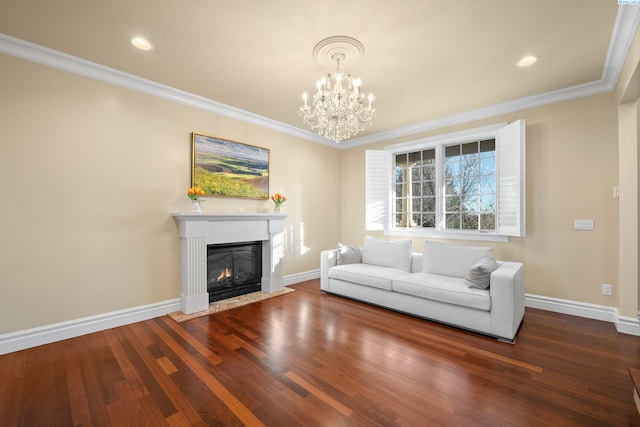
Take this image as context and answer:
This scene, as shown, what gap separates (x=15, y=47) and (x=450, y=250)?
5070 millimetres

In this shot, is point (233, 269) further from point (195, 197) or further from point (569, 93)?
point (569, 93)

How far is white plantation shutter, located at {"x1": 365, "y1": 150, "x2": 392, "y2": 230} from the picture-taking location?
5207 millimetres

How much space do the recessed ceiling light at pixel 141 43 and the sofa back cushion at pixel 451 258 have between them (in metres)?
3.91

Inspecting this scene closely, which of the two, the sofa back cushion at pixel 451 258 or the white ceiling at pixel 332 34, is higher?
the white ceiling at pixel 332 34

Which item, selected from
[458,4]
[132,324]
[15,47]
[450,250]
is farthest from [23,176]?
[450,250]

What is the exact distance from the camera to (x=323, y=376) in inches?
85.3

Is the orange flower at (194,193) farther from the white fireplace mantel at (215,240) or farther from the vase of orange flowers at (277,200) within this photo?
the vase of orange flowers at (277,200)

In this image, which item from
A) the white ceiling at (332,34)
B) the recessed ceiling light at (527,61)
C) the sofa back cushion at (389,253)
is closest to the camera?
the white ceiling at (332,34)

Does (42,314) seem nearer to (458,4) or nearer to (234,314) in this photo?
(234,314)

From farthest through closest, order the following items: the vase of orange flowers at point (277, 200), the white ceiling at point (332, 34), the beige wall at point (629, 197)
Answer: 1. the vase of orange flowers at point (277, 200)
2. the beige wall at point (629, 197)
3. the white ceiling at point (332, 34)

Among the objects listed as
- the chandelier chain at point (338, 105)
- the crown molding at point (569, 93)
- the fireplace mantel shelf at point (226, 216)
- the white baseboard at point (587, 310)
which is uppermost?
the crown molding at point (569, 93)

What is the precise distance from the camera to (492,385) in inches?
80.7

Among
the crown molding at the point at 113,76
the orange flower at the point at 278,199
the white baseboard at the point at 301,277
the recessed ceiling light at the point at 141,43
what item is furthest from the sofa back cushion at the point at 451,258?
the recessed ceiling light at the point at 141,43

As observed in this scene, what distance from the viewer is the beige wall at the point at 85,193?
2.59 metres
